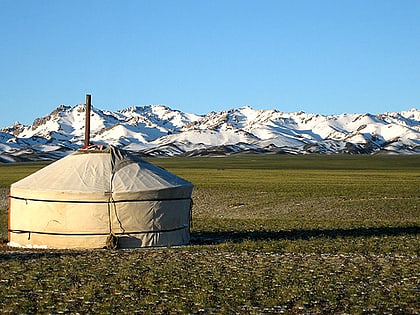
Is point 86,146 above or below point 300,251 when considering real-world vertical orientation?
above

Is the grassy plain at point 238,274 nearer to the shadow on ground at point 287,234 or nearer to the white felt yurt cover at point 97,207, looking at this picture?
the shadow on ground at point 287,234

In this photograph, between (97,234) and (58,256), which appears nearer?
(58,256)

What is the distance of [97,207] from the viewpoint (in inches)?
674

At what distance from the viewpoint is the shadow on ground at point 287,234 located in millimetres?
19264

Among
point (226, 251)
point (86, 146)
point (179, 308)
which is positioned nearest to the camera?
point (179, 308)

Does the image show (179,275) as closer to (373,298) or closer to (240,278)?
(240,278)

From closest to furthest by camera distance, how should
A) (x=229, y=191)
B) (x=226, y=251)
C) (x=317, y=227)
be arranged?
(x=226, y=251), (x=317, y=227), (x=229, y=191)

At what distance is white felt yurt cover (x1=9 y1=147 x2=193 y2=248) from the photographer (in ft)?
56.2

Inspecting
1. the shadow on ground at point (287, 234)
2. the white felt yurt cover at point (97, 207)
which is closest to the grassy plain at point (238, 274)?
the shadow on ground at point (287, 234)

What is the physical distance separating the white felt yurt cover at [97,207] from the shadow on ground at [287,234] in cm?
160

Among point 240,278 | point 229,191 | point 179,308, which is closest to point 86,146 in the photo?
point 240,278

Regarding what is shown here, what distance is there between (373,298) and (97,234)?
8198 millimetres

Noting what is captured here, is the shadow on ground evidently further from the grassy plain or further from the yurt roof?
the yurt roof

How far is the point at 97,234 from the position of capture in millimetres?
17219
